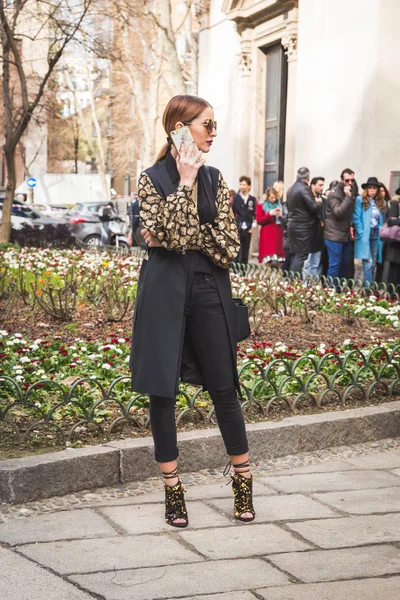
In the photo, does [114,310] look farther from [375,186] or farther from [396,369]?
[375,186]

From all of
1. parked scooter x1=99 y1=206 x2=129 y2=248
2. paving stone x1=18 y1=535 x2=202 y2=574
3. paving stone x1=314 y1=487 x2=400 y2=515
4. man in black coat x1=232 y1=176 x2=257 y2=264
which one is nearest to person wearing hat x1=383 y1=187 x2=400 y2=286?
man in black coat x1=232 y1=176 x2=257 y2=264

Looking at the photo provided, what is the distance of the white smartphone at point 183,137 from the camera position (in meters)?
4.30

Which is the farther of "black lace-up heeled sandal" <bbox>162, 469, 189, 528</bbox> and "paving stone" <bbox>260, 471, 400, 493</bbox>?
"paving stone" <bbox>260, 471, 400, 493</bbox>

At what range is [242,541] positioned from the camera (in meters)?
4.21

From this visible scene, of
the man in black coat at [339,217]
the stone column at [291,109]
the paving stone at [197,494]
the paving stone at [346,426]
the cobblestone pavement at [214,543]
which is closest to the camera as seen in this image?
the cobblestone pavement at [214,543]

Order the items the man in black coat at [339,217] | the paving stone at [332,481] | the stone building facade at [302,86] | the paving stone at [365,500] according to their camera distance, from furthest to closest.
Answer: the stone building facade at [302,86], the man in black coat at [339,217], the paving stone at [332,481], the paving stone at [365,500]

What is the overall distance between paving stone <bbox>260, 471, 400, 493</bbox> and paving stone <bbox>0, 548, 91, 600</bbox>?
1.58 m

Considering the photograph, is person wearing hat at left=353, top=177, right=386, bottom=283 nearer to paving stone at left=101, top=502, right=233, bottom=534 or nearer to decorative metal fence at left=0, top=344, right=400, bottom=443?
decorative metal fence at left=0, top=344, right=400, bottom=443

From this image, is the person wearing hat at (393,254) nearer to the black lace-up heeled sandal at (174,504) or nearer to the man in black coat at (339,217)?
the man in black coat at (339,217)

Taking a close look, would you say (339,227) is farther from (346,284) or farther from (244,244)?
(244,244)

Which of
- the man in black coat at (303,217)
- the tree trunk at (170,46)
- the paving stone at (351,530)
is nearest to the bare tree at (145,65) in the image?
the tree trunk at (170,46)

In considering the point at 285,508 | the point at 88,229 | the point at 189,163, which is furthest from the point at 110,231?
the point at 189,163

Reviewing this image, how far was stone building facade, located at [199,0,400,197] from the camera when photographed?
17.0 metres

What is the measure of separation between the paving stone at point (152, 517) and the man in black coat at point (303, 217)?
9.42 m
